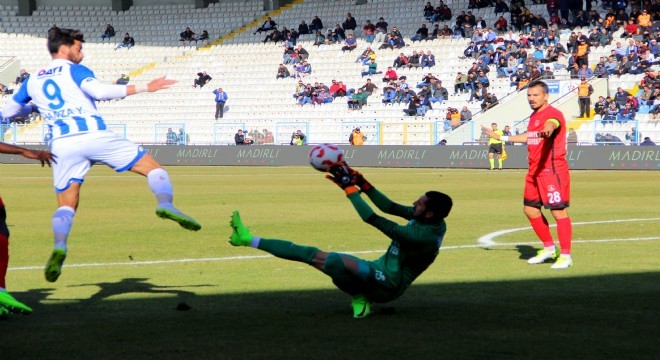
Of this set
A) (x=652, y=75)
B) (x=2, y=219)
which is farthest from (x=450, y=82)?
(x=2, y=219)

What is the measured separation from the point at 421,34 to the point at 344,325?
155 feet

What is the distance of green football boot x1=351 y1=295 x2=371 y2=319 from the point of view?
7.86m

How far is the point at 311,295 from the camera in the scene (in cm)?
909

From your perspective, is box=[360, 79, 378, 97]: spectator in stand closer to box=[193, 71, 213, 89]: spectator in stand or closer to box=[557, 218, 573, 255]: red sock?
box=[193, 71, 213, 89]: spectator in stand

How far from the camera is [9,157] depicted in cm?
4888

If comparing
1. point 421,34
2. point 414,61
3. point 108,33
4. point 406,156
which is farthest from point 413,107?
point 108,33

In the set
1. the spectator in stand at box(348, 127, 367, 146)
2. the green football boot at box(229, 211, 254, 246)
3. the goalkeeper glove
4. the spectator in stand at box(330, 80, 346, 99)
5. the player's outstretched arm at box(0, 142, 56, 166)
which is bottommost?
the spectator in stand at box(348, 127, 367, 146)

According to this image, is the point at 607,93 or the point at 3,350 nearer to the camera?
the point at 3,350

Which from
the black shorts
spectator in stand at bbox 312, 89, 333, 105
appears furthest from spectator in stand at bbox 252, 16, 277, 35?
the black shorts

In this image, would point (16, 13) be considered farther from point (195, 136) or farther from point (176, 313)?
point (176, 313)

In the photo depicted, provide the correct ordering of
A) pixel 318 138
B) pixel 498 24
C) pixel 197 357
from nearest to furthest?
pixel 197 357 < pixel 318 138 < pixel 498 24

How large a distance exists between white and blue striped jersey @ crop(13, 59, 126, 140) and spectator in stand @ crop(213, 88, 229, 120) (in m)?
44.2

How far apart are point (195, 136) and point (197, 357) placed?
43762mm

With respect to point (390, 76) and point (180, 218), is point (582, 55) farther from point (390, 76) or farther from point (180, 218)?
point (180, 218)
